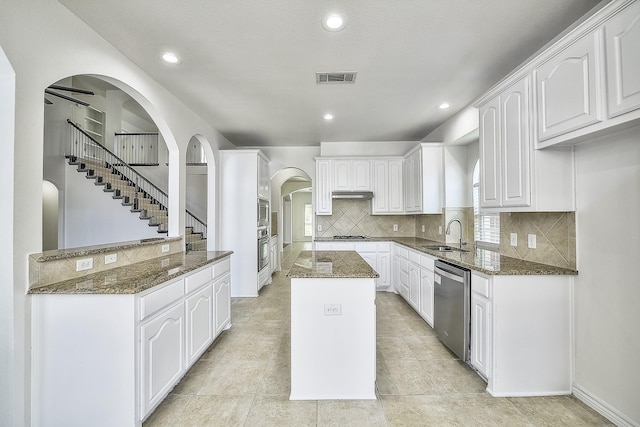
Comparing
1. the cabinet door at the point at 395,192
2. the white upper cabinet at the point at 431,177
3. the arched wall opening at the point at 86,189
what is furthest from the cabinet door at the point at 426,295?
the arched wall opening at the point at 86,189

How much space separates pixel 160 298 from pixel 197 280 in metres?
0.58

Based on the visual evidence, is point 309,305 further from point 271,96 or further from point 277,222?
point 277,222

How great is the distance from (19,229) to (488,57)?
11.8 feet

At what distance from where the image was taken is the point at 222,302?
304 centimetres

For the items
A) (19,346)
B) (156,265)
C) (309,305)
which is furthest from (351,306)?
(19,346)

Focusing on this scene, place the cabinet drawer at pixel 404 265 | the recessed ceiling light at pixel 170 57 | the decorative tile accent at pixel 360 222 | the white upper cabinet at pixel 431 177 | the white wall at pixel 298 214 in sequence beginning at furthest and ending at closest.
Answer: the white wall at pixel 298 214, the decorative tile accent at pixel 360 222, the white upper cabinet at pixel 431 177, the cabinet drawer at pixel 404 265, the recessed ceiling light at pixel 170 57

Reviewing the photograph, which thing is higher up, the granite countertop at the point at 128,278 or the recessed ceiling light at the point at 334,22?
the recessed ceiling light at the point at 334,22

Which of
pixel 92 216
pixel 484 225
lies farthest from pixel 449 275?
pixel 92 216

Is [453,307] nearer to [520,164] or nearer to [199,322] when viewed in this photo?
[520,164]

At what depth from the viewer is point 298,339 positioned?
6.65 feet

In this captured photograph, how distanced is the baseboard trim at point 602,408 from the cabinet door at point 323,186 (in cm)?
377

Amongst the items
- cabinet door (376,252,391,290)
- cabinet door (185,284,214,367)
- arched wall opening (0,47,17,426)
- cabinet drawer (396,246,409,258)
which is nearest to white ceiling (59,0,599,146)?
arched wall opening (0,47,17,426)

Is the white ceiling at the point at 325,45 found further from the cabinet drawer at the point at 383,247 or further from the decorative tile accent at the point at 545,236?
the cabinet drawer at the point at 383,247

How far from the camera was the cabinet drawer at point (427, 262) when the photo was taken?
10.4ft
